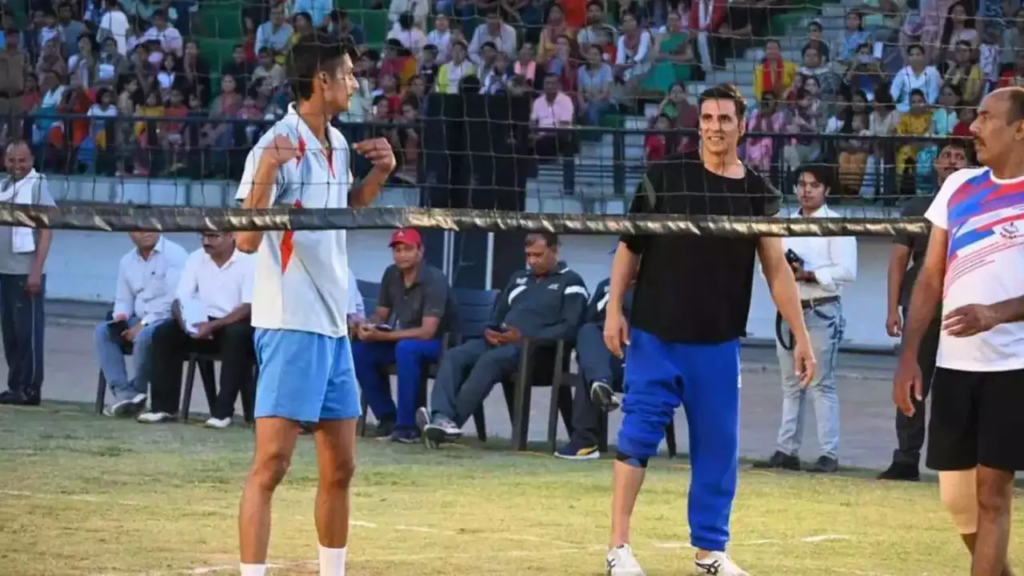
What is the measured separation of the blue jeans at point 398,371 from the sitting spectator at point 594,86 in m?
2.29

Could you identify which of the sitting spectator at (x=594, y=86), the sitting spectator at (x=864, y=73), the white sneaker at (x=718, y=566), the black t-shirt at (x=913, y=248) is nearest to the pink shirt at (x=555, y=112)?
the sitting spectator at (x=594, y=86)

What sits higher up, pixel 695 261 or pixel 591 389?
pixel 695 261

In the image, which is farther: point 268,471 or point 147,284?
point 147,284

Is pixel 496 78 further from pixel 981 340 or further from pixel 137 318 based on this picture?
pixel 981 340

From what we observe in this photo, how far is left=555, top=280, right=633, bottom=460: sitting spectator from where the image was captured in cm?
1245

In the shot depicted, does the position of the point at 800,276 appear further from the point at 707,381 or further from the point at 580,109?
the point at 707,381

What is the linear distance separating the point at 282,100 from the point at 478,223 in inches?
298

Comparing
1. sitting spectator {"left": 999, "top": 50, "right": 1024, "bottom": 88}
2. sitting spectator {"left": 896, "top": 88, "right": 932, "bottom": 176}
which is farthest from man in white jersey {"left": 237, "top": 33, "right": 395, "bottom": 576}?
sitting spectator {"left": 896, "top": 88, "right": 932, "bottom": 176}

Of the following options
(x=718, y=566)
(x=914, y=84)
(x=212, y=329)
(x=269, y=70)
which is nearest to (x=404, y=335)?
(x=212, y=329)

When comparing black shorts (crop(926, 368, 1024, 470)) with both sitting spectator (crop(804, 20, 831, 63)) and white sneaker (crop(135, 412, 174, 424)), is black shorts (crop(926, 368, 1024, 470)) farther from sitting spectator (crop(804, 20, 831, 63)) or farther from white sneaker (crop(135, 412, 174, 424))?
white sneaker (crop(135, 412, 174, 424))

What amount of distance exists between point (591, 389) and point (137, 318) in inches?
161

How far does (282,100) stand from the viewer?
1502 centimetres

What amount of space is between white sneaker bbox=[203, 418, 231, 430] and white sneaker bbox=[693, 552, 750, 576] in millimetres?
6256

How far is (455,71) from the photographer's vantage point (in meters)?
13.5
